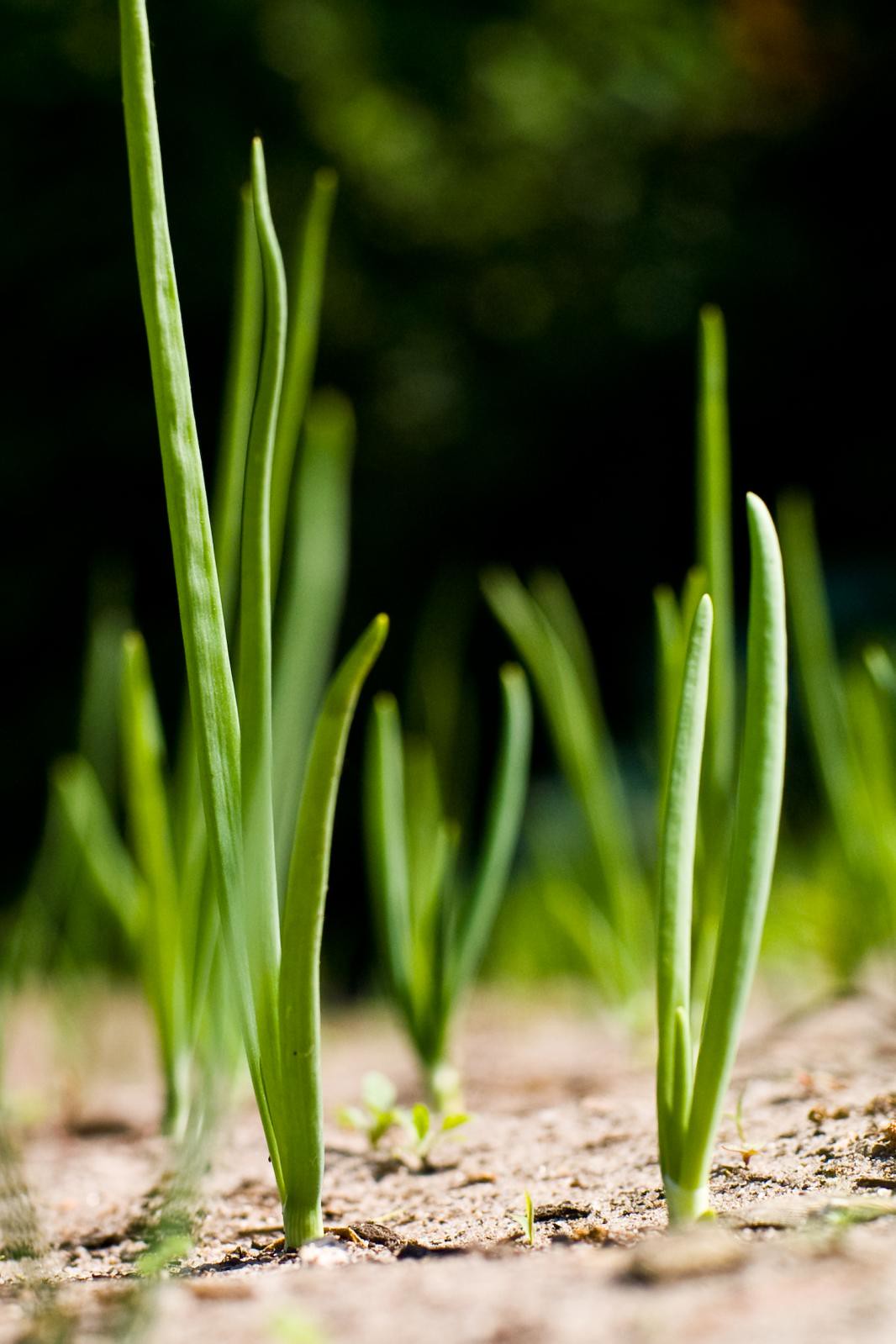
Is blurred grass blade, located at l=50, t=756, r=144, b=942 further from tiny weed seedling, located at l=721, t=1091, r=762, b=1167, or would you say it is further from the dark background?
the dark background

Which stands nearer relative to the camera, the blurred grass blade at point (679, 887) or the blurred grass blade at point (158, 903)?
the blurred grass blade at point (679, 887)

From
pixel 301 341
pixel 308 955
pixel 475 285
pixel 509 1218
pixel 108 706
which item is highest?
pixel 475 285

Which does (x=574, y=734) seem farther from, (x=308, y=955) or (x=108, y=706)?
(x=108, y=706)

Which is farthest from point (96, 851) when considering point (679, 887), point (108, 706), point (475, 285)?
point (475, 285)

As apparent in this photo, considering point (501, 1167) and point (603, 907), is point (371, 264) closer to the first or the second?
point (603, 907)

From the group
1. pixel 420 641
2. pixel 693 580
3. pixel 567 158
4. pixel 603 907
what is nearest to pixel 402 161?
pixel 567 158

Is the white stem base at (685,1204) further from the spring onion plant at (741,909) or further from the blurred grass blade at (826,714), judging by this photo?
the blurred grass blade at (826,714)

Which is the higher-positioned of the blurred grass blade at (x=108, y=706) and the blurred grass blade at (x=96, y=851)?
the blurred grass blade at (x=108, y=706)

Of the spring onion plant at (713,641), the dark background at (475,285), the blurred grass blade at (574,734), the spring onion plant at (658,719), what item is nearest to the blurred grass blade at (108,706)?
the dark background at (475,285)

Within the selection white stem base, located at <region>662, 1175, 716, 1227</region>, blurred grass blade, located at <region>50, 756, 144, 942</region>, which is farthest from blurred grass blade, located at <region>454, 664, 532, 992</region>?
white stem base, located at <region>662, 1175, 716, 1227</region>
